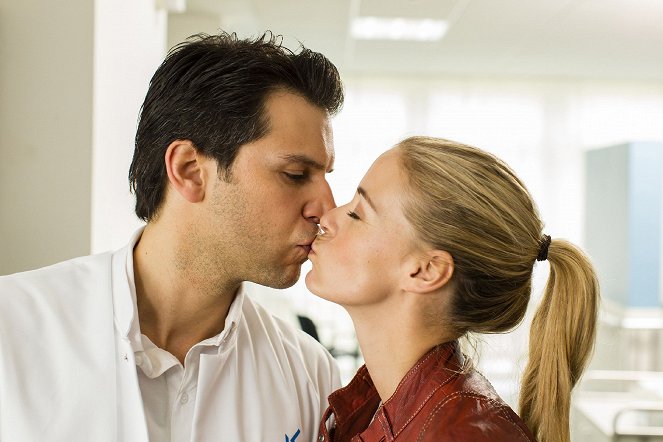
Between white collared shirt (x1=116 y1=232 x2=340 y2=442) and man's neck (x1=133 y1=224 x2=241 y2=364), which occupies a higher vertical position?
man's neck (x1=133 y1=224 x2=241 y2=364)

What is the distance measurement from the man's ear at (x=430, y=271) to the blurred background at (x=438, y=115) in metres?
0.28

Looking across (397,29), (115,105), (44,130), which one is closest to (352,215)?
(44,130)

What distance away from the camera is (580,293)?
1.41 metres

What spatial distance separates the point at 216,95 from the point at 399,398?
68 cm

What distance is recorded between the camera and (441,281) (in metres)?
1.35

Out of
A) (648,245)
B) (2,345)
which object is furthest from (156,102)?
(648,245)

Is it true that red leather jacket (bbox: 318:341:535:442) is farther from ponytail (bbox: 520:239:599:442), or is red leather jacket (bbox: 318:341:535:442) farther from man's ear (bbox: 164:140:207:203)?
man's ear (bbox: 164:140:207:203)

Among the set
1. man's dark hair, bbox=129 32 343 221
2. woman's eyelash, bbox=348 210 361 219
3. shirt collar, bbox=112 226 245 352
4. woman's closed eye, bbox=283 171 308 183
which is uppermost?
man's dark hair, bbox=129 32 343 221

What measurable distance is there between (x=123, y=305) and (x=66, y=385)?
16cm

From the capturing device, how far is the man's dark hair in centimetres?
153

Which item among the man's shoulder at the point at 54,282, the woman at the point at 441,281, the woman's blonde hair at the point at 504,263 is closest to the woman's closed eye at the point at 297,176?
the woman at the point at 441,281

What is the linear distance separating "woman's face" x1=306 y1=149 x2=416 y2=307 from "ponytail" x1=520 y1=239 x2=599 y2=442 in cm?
29

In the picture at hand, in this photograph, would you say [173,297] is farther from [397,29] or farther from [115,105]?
[397,29]

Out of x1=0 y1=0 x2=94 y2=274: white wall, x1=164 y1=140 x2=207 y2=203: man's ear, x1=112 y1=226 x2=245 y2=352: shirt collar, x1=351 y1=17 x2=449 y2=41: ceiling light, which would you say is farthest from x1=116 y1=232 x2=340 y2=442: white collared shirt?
x1=351 y1=17 x2=449 y2=41: ceiling light
